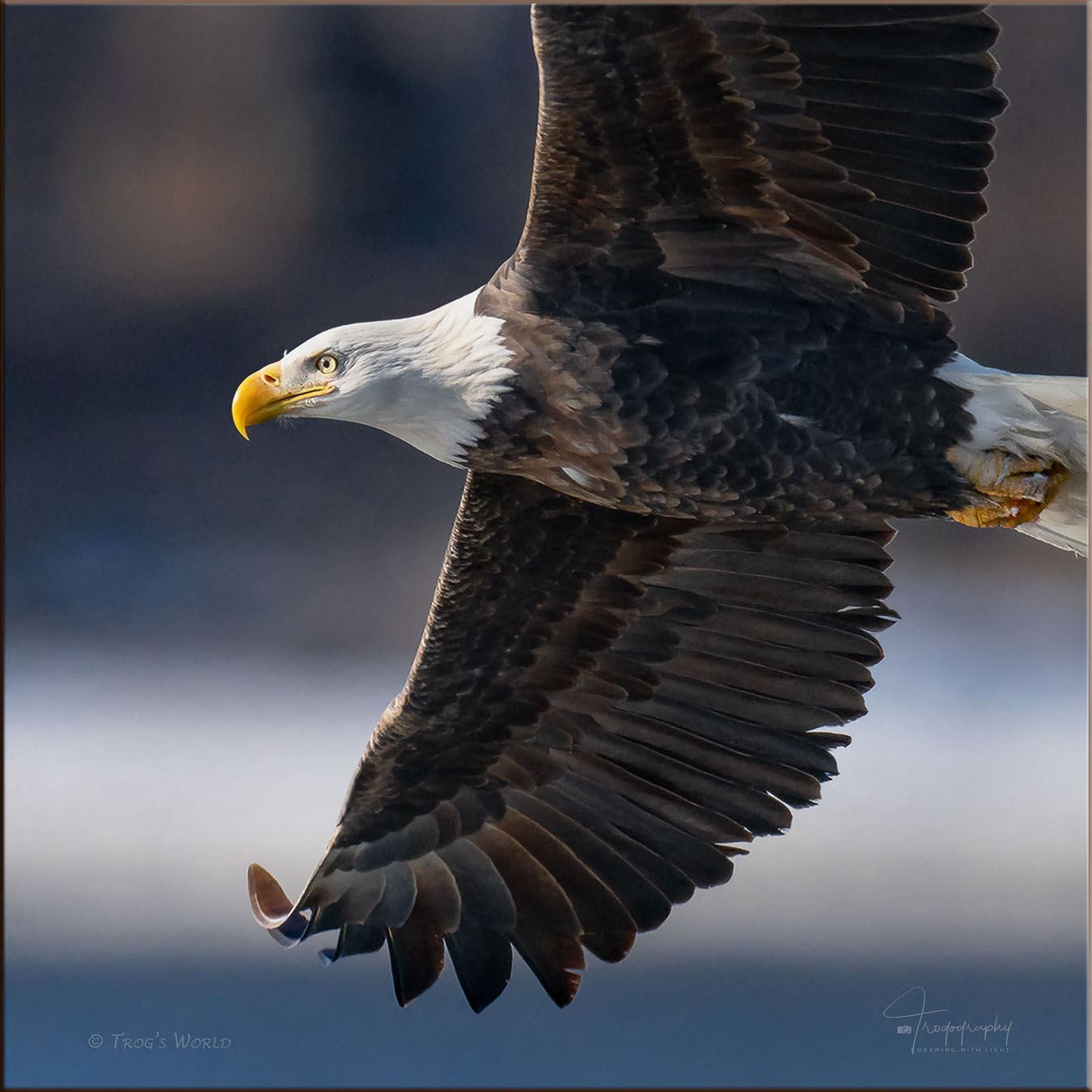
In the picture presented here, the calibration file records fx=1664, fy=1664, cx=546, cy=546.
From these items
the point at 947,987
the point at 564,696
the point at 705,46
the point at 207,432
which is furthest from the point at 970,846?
the point at 705,46

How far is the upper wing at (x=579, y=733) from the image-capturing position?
3264 mm

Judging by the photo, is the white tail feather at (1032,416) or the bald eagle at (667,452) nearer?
the bald eagle at (667,452)

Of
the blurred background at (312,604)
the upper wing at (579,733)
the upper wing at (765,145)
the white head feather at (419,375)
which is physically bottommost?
the upper wing at (579,733)

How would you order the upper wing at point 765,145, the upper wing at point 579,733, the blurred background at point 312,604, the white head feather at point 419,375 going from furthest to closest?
the blurred background at point 312,604, the upper wing at point 579,733, the white head feather at point 419,375, the upper wing at point 765,145

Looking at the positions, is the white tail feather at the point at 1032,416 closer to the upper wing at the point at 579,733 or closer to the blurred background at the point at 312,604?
the upper wing at the point at 579,733

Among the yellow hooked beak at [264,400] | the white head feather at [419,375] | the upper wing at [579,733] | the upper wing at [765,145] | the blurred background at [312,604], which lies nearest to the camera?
the upper wing at [765,145]

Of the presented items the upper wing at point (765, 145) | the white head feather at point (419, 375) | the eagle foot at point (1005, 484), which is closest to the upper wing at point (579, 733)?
the eagle foot at point (1005, 484)

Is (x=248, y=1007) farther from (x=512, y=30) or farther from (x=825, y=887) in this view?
(x=512, y=30)

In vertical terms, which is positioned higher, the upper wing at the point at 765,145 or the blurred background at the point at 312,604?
the blurred background at the point at 312,604

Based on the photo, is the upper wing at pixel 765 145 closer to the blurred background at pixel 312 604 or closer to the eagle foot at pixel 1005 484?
the eagle foot at pixel 1005 484

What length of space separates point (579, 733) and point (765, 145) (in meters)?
1.33

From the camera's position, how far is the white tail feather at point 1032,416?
2.77m

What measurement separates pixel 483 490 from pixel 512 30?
3.89m

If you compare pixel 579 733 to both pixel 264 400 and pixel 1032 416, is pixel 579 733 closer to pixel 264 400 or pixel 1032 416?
pixel 264 400
